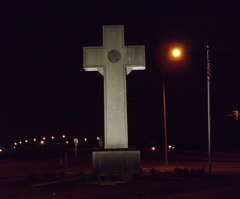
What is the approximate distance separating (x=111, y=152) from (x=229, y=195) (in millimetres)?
8447

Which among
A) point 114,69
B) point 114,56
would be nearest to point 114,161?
point 114,69

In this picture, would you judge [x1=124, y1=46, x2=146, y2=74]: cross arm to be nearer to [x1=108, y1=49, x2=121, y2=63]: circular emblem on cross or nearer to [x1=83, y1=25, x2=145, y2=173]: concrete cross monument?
[x1=83, y1=25, x2=145, y2=173]: concrete cross monument

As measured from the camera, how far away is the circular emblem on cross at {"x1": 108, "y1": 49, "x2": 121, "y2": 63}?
26.8 m

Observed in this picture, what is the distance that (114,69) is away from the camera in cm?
2673

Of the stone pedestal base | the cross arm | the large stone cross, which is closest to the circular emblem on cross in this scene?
the large stone cross

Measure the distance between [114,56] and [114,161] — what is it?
5.02 metres

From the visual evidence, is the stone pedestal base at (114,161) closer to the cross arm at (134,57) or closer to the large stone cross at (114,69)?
the large stone cross at (114,69)

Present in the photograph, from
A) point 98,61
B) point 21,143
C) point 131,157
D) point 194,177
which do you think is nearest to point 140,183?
point 131,157

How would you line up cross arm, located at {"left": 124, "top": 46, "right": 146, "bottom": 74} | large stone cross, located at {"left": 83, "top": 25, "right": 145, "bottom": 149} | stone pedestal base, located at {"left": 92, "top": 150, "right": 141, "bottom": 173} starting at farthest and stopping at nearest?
cross arm, located at {"left": 124, "top": 46, "right": 146, "bottom": 74} < large stone cross, located at {"left": 83, "top": 25, "right": 145, "bottom": 149} < stone pedestal base, located at {"left": 92, "top": 150, "right": 141, "bottom": 173}

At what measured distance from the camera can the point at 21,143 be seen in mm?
160750

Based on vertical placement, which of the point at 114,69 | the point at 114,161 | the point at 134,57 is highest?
the point at 134,57

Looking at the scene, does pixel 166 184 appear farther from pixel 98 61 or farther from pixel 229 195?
pixel 98 61

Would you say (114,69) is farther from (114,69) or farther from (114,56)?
(114,56)

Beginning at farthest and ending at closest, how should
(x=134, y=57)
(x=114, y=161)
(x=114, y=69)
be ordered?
1. (x=134, y=57)
2. (x=114, y=69)
3. (x=114, y=161)
